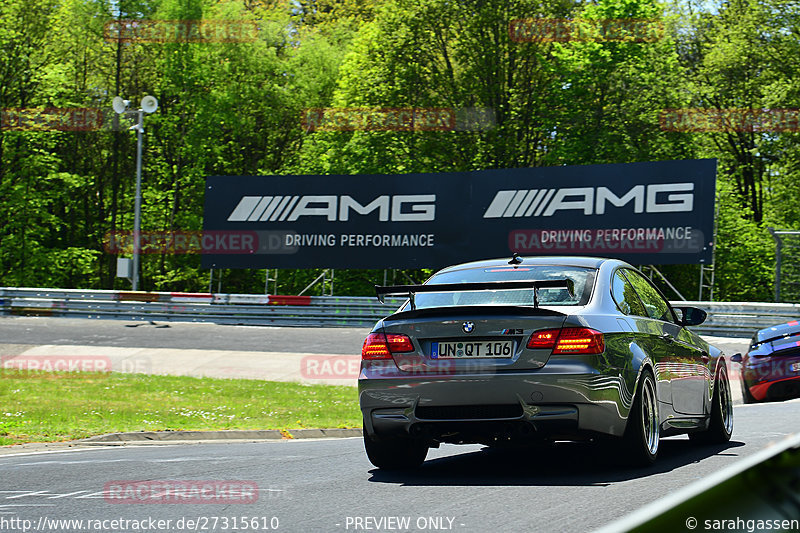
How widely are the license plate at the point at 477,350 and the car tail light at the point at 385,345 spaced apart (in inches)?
11.2

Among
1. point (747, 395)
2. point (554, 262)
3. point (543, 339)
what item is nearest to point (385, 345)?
point (543, 339)

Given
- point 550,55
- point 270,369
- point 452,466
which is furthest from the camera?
point 550,55

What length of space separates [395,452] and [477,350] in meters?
1.25

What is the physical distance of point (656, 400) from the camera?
7234mm

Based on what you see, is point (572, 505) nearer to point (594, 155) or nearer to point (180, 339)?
point (180, 339)

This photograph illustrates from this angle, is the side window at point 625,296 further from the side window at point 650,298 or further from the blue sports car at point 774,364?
the blue sports car at point 774,364

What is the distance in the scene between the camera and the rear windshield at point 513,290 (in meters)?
7.00

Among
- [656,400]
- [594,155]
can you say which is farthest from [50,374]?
[594,155]

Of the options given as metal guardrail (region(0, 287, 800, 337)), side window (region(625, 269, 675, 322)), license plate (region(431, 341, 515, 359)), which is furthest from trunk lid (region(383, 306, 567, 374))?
metal guardrail (region(0, 287, 800, 337))

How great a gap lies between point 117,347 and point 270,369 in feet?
17.3

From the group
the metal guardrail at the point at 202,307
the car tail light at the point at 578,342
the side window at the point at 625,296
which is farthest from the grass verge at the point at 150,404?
the metal guardrail at the point at 202,307

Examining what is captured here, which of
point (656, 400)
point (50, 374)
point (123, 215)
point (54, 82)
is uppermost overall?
point (54, 82)

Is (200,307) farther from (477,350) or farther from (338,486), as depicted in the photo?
(477,350)

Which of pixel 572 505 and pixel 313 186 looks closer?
pixel 572 505
